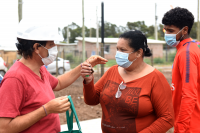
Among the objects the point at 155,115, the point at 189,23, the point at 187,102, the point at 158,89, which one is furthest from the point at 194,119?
the point at 189,23

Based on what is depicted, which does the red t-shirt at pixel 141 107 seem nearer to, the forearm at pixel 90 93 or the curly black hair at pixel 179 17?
the forearm at pixel 90 93

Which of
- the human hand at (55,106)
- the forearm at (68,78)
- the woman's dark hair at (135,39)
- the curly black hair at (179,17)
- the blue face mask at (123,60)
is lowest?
the human hand at (55,106)

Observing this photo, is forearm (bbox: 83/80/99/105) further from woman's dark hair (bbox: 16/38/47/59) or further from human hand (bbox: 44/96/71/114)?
woman's dark hair (bbox: 16/38/47/59)

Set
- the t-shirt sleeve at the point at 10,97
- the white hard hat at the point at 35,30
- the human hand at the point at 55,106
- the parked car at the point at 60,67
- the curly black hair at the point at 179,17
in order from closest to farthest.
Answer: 1. the t-shirt sleeve at the point at 10,97
2. the human hand at the point at 55,106
3. the white hard hat at the point at 35,30
4. the curly black hair at the point at 179,17
5. the parked car at the point at 60,67

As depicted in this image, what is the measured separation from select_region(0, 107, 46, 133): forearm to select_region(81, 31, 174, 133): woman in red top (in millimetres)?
671

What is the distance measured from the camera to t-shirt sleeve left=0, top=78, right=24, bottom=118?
5.49 feet

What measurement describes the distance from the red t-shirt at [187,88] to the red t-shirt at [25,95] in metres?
1.32

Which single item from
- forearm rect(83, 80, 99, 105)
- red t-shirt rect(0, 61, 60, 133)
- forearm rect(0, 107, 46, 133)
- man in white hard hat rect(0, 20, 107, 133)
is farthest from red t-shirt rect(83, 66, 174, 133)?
forearm rect(0, 107, 46, 133)

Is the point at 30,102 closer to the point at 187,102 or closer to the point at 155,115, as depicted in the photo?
the point at 155,115

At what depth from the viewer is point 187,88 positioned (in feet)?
7.11

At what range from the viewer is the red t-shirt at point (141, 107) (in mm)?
2027

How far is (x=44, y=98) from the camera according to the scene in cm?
194

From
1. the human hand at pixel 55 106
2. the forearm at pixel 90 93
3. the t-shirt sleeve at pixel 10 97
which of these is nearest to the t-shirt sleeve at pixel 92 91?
the forearm at pixel 90 93

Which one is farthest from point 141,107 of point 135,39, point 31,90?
point 31,90
